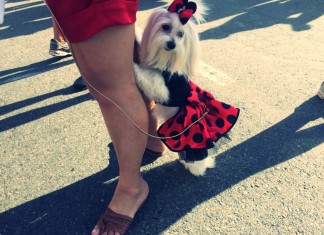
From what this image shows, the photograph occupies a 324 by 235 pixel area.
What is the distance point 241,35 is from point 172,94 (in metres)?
2.53

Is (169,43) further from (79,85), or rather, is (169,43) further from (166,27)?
(79,85)

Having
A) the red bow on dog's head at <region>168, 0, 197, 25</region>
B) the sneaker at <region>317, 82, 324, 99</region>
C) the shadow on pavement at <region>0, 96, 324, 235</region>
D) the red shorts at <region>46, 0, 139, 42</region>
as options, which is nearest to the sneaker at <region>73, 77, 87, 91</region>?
the shadow on pavement at <region>0, 96, 324, 235</region>

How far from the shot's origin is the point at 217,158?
7.11 ft

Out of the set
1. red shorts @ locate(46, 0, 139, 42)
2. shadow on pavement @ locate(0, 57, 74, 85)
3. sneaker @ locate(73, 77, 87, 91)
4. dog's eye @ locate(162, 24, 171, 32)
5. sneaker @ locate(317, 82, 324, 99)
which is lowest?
shadow on pavement @ locate(0, 57, 74, 85)

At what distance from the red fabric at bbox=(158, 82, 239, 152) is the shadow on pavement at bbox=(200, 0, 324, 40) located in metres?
2.24

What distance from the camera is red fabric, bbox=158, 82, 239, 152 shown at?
1796 mm

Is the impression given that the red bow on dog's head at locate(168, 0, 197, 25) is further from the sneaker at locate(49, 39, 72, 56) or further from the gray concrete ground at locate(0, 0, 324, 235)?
the sneaker at locate(49, 39, 72, 56)

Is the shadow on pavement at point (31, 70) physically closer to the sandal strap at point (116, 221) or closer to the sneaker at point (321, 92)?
the sandal strap at point (116, 221)

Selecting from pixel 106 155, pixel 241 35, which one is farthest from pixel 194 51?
pixel 241 35

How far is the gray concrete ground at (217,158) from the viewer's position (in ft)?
5.88

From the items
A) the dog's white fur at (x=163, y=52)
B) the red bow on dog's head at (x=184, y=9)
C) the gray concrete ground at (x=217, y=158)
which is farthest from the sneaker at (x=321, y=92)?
the red bow on dog's head at (x=184, y=9)

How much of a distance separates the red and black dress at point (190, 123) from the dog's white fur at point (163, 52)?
0.05 meters

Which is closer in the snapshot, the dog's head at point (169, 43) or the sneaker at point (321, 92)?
the dog's head at point (169, 43)

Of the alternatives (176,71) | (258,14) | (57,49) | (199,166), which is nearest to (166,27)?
(176,71)
